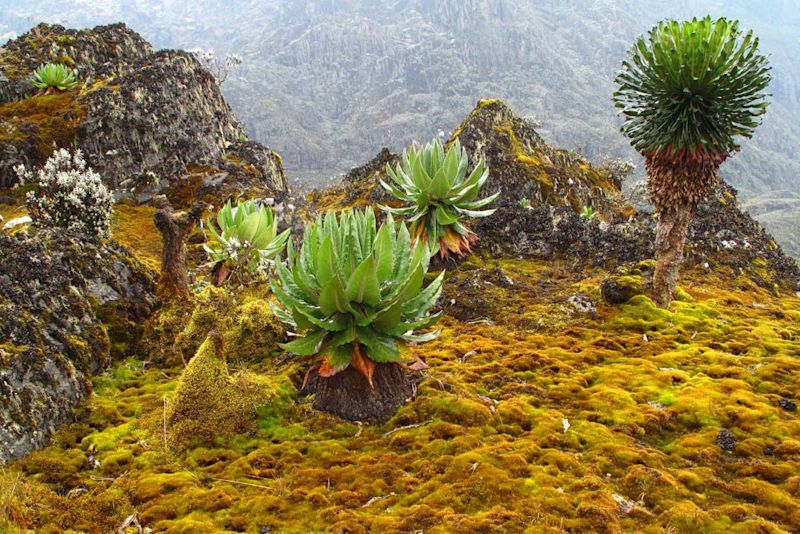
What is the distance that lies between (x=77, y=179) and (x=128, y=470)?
260 inches

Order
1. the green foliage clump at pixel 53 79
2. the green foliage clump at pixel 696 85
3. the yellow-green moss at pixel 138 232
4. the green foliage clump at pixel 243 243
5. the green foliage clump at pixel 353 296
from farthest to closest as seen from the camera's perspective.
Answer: the green foliage clump at pixel 53 79
the yellow-green moss at pixel 138 232
the green foliage clump at pixel 243 243
the green foliage clump at pixel 696 85
the green foliage clump at pixel 353 296

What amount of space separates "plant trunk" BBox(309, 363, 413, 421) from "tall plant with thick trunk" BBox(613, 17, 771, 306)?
505 centimetres

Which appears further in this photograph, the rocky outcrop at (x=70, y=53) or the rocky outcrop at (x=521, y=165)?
the rocky outcrop at (x=70, y=53)

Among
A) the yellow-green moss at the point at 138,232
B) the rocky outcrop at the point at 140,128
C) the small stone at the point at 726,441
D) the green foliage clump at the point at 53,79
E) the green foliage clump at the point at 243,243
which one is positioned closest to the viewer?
the small stone at the point at 726,441

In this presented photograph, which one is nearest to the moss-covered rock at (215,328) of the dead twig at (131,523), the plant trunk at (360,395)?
the plant trunk at (360,395)

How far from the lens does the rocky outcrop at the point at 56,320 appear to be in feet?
15.7

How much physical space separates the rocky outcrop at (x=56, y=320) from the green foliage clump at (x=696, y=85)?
25.6 ft

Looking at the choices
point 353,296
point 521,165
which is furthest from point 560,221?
point 353,296

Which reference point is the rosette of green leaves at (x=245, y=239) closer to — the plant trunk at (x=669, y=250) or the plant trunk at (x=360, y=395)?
the plant trunk at (x=360, y=395)

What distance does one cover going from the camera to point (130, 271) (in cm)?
755

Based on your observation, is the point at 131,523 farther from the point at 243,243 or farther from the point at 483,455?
the point at 243,243

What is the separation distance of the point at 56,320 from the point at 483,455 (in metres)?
4.67

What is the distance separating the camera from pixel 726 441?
15.8 ft

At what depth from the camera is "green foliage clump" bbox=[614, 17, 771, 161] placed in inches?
289
